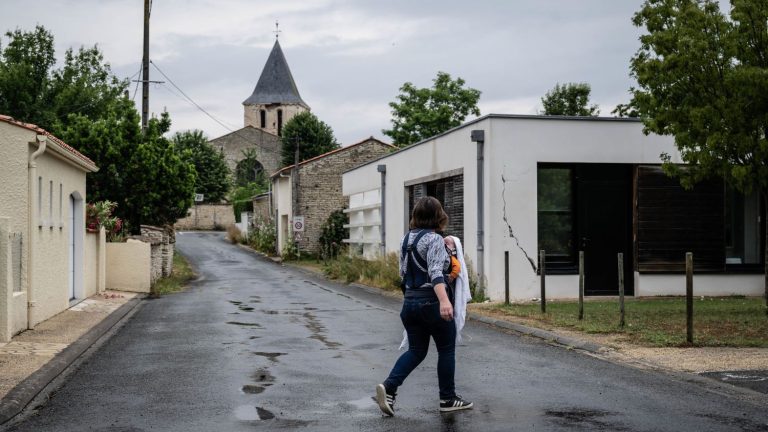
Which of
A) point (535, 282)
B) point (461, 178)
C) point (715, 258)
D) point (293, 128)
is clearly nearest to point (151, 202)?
point (461, 178)

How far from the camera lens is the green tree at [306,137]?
68875mm

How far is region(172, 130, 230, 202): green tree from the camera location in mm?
78188

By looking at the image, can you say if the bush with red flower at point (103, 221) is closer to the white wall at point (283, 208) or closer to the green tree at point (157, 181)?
the green tree at point (157, 181)

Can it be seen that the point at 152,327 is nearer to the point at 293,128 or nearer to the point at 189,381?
the point at 189,381

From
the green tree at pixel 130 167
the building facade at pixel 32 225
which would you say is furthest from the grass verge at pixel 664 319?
the green tree at pixel 130 167

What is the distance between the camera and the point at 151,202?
28.5 meters

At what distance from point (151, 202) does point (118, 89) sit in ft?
63.1

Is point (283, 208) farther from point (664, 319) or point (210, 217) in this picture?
Result: point (664, 319)

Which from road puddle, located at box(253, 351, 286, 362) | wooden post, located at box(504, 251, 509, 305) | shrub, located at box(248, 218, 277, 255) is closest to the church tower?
shrub, located at box(248, 218, 277, 255)

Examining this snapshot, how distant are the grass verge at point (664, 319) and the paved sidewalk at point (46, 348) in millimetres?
6852

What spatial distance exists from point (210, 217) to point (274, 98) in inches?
1029

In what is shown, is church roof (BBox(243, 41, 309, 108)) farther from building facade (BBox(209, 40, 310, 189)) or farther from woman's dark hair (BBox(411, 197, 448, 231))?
woman's dark hair (BBox(411, 197, 448, 231))

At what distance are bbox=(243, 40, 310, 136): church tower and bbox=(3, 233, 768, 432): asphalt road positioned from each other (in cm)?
8387

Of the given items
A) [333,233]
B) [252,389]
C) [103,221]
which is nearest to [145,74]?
[103,221]
